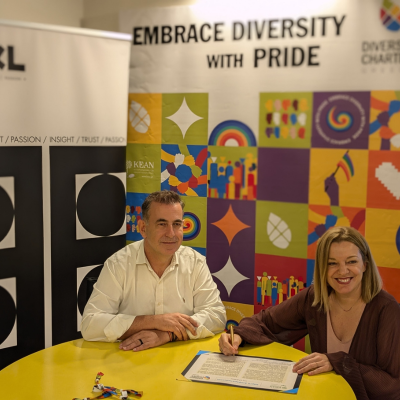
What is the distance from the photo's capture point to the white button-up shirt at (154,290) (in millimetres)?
2400

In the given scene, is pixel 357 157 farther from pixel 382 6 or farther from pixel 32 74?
pixel 32 74

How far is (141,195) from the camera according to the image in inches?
147

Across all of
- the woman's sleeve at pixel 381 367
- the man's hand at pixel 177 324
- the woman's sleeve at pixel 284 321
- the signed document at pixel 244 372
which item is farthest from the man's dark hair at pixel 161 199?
the woman's sleeve at pixel 381 367

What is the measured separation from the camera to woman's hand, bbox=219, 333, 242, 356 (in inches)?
82.4

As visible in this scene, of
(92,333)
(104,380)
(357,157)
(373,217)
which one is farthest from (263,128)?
(104,380)

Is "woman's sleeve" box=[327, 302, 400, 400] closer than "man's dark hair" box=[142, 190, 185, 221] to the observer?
Yes

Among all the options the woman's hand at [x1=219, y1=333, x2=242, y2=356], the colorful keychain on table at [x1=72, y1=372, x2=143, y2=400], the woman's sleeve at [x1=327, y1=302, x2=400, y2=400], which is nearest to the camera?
the colorful keychain on table at [x1=72, y1=372, x2=143, y2=400]

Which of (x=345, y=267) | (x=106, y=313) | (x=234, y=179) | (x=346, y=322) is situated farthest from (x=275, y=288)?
(x=106, y=313)

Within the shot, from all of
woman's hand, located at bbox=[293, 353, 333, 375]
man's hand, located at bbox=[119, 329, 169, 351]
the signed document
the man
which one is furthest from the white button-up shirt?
woman's hand, located at bbox=[293, 353, 333, 375]

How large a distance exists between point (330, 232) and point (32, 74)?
79.0 inches

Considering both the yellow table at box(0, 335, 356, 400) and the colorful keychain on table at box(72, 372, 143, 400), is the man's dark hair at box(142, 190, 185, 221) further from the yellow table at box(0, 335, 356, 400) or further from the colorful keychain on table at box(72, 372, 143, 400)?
the colorful keychain on table at box(72, 372, 143, 400)

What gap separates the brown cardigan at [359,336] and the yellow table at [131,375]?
9cm

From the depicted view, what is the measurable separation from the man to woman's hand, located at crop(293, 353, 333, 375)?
19.2 inches

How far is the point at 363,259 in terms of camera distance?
2.24m
